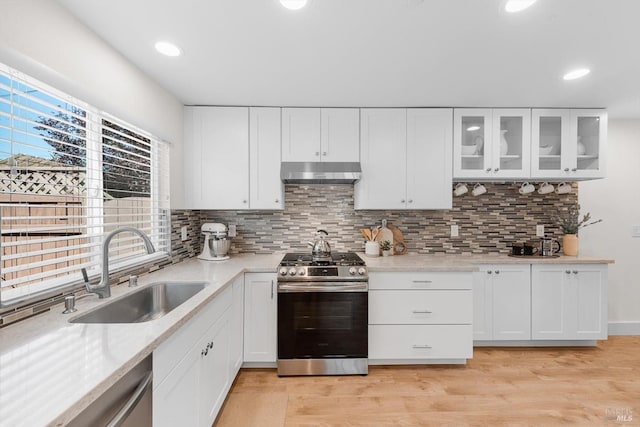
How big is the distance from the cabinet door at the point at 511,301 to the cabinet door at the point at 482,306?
4 cm

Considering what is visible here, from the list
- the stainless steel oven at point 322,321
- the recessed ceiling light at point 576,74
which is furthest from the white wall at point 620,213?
the stainless steel oven at point 322,321

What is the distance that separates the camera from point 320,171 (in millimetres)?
2721

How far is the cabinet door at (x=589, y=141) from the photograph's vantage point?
286cm

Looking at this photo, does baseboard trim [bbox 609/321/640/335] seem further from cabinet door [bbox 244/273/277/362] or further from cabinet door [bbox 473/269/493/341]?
cabinet door [bbox 244/273/277/362]

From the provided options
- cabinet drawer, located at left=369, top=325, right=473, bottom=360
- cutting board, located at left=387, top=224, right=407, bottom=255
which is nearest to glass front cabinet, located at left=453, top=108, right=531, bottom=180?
cutting board, located at left=387, top=224, right=407, bottom=255

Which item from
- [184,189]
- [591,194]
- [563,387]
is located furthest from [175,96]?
[591,194]

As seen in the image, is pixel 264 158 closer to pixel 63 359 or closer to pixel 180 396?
pixel 180 396

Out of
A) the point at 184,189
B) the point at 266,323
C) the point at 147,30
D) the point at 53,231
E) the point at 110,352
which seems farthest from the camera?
the point at 184,189

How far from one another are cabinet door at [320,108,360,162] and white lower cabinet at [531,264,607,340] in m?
1.99

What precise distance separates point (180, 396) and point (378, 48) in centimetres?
206

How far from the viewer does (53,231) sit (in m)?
1.53

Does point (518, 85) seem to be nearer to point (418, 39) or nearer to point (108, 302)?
point (418, 39)

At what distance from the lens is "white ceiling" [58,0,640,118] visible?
1482mm

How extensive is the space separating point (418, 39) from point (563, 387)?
2.64 metres
